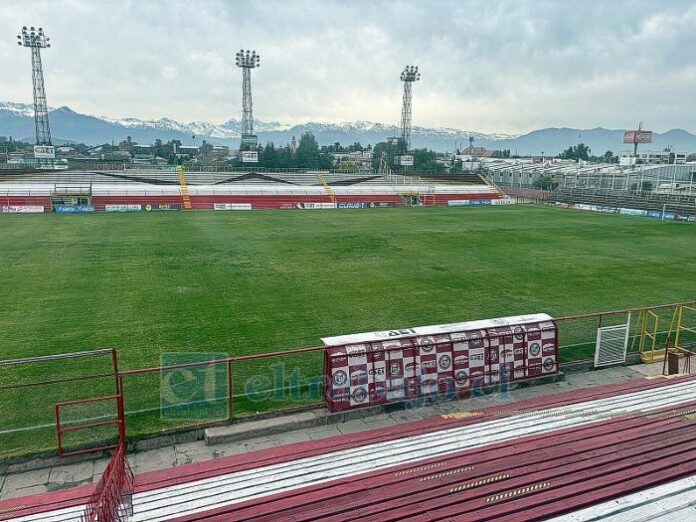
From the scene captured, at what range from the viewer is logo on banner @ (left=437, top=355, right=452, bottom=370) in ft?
38.6

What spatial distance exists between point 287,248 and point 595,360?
20680 millimetres

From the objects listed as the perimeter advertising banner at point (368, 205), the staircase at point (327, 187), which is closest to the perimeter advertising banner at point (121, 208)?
the perimeter advertising banner at point (368, 205)

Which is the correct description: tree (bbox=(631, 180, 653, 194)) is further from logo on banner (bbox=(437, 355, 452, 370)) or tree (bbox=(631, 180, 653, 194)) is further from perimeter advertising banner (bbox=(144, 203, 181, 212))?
logo on banner (bbox=(437, 355, 452, 370))

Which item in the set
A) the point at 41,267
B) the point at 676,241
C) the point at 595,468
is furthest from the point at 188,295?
the point at 676,241

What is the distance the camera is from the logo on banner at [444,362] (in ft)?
38.6

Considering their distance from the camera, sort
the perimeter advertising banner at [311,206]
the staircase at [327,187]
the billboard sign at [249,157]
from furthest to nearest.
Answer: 1. the billboard sign at [249,157]
2. the staircase at [327,187]
3. the perimeter advertising banner at [311,206]

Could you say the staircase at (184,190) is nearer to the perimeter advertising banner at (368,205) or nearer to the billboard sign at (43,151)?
the perimeter advertising banner at (368,205)

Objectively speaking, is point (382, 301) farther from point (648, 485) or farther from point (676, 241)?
point (676, 241)

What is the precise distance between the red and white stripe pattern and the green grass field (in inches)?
117

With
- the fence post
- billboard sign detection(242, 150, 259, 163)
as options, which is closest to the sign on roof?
the fence post

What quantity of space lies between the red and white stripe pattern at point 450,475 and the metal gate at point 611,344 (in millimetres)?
3419

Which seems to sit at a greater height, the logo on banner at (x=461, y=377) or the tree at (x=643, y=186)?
the tree at (x=643, y=186)

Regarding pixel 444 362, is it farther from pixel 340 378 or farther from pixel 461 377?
pixel 340 378

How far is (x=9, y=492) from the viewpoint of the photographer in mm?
8430
